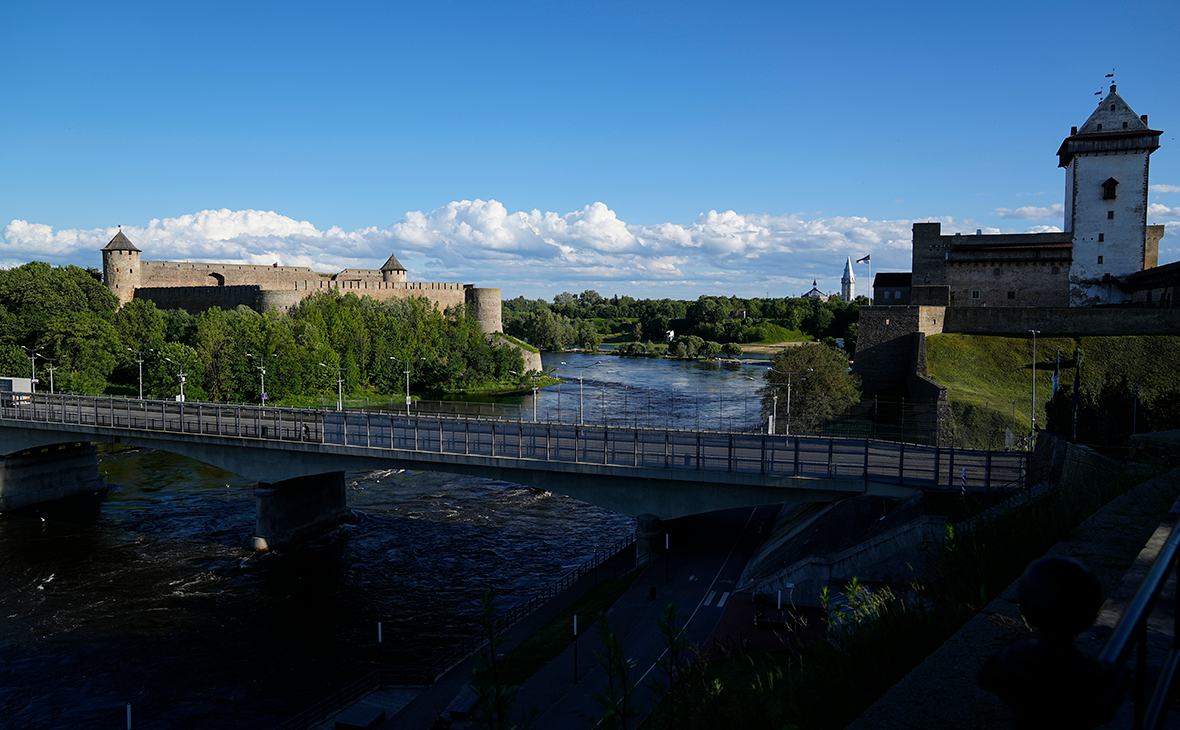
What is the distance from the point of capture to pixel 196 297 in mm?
101250

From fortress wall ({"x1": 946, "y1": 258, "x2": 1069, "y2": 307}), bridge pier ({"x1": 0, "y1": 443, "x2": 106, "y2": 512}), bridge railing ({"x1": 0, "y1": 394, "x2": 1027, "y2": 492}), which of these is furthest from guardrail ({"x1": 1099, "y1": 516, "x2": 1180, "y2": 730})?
fortress wall ({"x1": 946, "y1": 258, "x2": 1069, "y2": 307})

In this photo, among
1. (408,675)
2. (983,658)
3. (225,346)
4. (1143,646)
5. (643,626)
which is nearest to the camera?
(1143,646)

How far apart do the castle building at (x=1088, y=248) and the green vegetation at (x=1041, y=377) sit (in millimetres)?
7556

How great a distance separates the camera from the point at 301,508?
37156 millimetres

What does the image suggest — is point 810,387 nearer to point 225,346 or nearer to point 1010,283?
point 1010,283

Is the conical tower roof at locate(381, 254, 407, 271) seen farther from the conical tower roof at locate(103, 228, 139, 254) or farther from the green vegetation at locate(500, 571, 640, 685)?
the green vegetation at locate(500, 571, 640, 685)

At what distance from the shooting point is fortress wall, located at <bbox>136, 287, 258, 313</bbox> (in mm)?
100312

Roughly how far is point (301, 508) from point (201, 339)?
51.8 metres

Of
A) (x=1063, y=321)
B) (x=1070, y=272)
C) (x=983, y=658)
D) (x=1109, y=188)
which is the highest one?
(x=1109, y=188)

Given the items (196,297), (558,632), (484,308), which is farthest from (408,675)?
(484,308)

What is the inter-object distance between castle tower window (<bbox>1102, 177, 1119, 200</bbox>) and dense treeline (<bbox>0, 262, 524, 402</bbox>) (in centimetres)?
7279

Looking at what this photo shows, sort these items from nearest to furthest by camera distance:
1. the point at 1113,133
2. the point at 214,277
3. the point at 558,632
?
the point at 558,632 → the point at 1113,133 → the point at 214,277

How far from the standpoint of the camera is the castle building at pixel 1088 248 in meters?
57.2

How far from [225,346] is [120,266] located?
32801 mm
